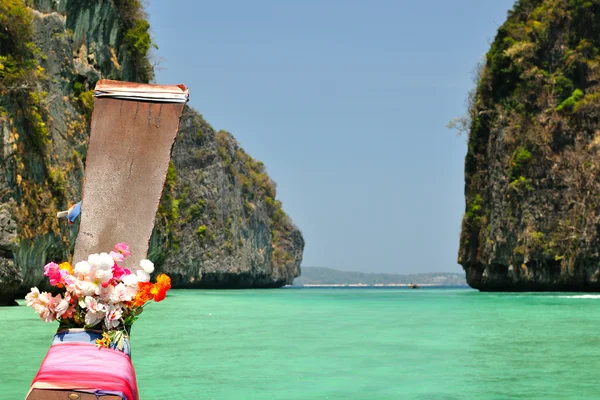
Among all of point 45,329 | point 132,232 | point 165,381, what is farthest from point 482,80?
point 132,232

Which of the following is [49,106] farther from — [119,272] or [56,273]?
[119,272]

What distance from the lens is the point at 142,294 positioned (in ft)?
12.4

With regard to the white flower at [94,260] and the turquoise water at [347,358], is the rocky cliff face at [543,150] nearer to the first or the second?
the turquoise water at [347,358]

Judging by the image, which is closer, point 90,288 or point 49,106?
point 90,288

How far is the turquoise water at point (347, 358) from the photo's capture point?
7.95 meters

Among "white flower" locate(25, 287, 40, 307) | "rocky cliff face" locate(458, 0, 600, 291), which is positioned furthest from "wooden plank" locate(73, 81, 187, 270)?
"rocky cliff face" locate(458, 0, 600, 291)

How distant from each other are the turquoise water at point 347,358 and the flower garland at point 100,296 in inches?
158

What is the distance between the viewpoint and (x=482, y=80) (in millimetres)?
42375

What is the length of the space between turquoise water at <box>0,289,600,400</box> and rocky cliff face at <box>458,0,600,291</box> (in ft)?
61.7

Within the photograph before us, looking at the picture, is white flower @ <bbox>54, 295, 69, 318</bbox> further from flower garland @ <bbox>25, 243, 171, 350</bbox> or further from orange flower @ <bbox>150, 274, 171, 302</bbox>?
orange flower @ <bbox>150, 274, 171, 302</bbox>

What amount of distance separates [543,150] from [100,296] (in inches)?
1417

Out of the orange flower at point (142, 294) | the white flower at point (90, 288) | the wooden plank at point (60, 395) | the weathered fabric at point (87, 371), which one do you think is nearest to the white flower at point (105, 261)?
the white flower at point (90, 288)

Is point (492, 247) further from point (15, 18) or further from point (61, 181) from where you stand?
point (15, 18)

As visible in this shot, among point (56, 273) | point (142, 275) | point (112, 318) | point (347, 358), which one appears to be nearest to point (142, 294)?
point (142, 275)
